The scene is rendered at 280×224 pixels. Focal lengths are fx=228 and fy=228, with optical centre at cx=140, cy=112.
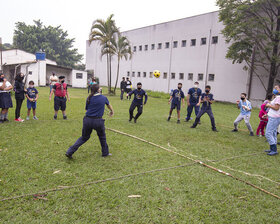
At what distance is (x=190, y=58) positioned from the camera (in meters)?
26.7

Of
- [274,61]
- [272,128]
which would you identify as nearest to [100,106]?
[272,128]

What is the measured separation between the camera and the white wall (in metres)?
23.4

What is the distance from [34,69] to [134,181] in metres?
29.8

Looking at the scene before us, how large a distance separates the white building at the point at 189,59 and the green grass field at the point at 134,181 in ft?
56.6

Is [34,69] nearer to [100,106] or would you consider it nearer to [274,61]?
[274,61]

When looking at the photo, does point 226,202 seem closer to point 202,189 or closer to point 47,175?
point 202,189

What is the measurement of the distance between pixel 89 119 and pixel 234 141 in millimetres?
5169

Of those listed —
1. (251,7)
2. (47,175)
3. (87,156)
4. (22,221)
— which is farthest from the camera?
(251,7)

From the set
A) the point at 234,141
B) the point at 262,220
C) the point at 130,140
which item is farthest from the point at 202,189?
the point at 234,141

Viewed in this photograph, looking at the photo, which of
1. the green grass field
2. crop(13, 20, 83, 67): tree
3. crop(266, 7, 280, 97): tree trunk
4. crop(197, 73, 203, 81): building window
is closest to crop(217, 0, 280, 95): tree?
crop(266, 7, 280, 97): tree trunk

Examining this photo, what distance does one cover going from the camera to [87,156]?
559 centimetres

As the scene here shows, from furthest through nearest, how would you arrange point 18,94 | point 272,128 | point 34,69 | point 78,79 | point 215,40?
point 78,79 < point 34,69 < point 215,40 < point 18,94 < point 272,128

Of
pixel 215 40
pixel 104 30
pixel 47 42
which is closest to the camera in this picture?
pixel 104 30

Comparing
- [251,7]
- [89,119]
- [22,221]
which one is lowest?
[22,221]
